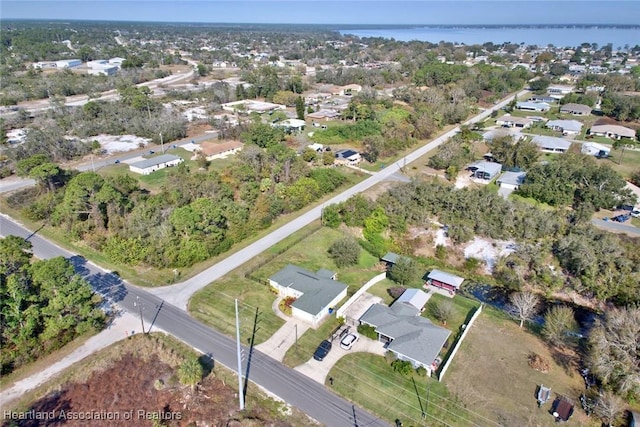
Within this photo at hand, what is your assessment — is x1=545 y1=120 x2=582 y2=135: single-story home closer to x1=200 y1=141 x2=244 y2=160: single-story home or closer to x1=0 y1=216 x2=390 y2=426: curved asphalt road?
x1=200 y1=141 x2=244 y2=160: single-story home

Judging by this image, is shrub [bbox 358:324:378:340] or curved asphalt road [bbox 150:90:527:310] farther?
curved asphalt road [bbox 150:90:527:310]

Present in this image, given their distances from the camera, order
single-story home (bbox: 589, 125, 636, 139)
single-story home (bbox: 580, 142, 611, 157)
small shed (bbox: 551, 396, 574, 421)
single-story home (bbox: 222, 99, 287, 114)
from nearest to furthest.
A: small shed (bbox: 551, 396, 574, 421) < single-story home (bbox: 580, 142, 611, 157) < single-story home (bbox: 589, 125, 636, 139) < single-story home (bbox: 222, 99, 287, 114)

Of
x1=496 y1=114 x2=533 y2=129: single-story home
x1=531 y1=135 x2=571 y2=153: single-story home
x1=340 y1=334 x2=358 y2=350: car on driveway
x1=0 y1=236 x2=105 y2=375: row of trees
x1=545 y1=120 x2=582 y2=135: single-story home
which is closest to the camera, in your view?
x1=0 y1=236 x2=105 y2=375: row of trees

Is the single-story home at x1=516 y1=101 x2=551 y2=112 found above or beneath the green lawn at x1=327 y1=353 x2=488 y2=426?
above

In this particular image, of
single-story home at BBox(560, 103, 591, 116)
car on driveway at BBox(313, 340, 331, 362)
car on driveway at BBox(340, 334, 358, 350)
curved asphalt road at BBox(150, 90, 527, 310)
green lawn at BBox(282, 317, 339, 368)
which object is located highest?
single-story home at BBox(560, 103, 591, 116)

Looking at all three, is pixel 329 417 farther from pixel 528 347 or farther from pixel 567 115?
pixel 567 115

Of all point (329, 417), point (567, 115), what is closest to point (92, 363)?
point (329, 417)

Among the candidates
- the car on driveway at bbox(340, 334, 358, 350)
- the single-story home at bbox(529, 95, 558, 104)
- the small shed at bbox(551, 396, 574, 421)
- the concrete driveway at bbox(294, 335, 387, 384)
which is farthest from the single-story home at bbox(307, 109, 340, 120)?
the small shed at bbox(551, 396, 574, 421)
